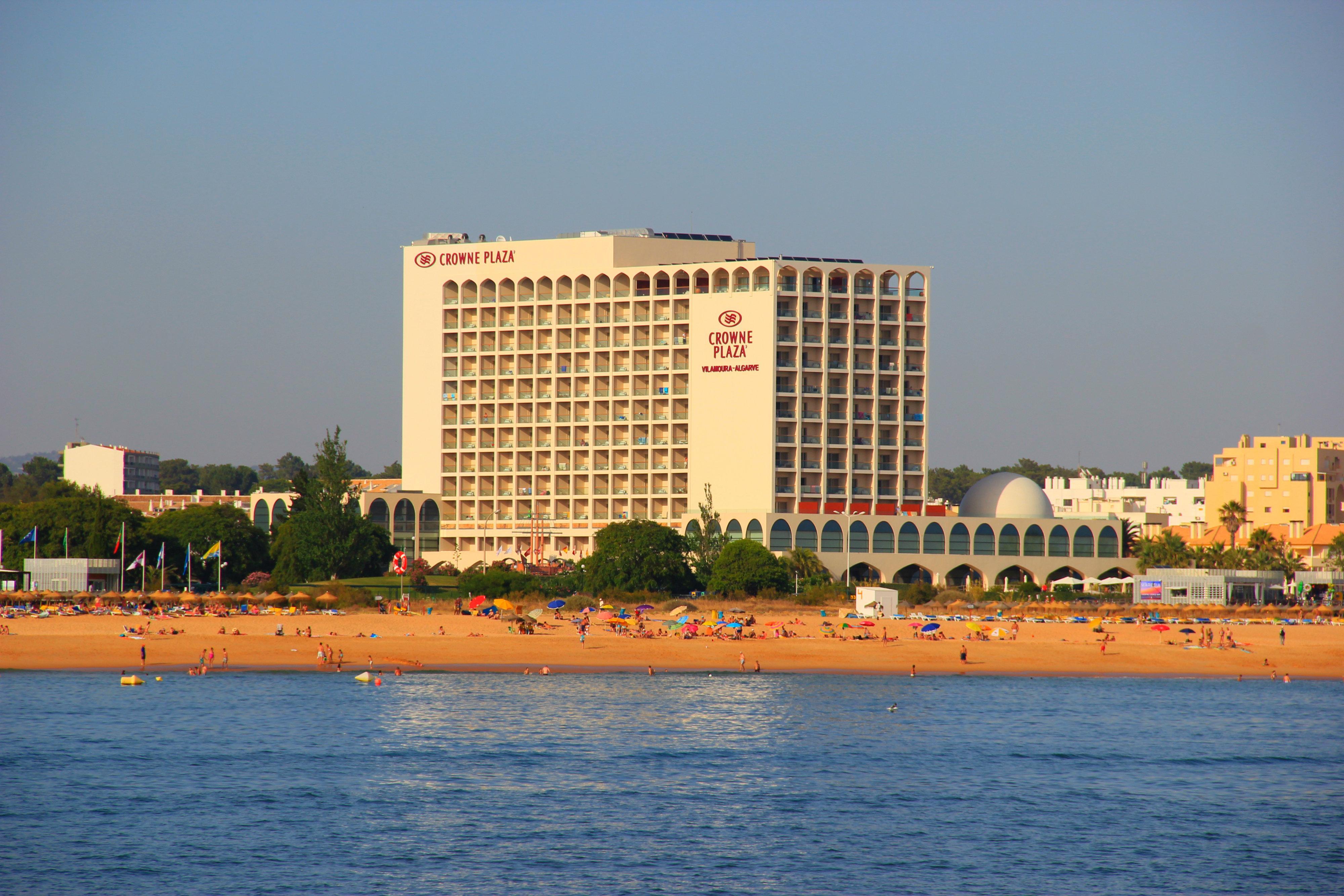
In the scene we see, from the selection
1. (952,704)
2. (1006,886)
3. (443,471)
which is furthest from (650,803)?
(443,471)

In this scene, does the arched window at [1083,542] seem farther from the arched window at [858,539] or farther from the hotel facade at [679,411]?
the arched window at [858,539]

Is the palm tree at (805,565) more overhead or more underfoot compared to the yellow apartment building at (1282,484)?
more underfoot

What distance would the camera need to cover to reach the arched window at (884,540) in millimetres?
127625

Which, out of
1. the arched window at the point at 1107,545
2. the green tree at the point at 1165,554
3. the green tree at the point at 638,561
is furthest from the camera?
the arched window at the point at 1107,545

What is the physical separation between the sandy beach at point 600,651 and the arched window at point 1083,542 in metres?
43.0

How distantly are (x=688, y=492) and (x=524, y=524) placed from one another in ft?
58.7

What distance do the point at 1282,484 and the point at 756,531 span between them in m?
81.4

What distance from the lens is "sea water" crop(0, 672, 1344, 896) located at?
34.2 m

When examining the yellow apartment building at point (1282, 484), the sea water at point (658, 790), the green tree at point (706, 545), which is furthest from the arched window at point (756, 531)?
the yellow apartment building at point (1282, 484)

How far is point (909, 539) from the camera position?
12862 centimetres

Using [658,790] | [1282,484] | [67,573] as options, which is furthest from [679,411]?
[658,790]

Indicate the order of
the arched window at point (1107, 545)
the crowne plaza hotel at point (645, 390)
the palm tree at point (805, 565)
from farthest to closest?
the crowne plaza hotel at point (645, 390) → the arched window at point (1107, 545) → the palm tree at point (805, 565)

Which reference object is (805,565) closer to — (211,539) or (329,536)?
(329,536)

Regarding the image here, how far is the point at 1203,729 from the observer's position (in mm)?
A: 57344
